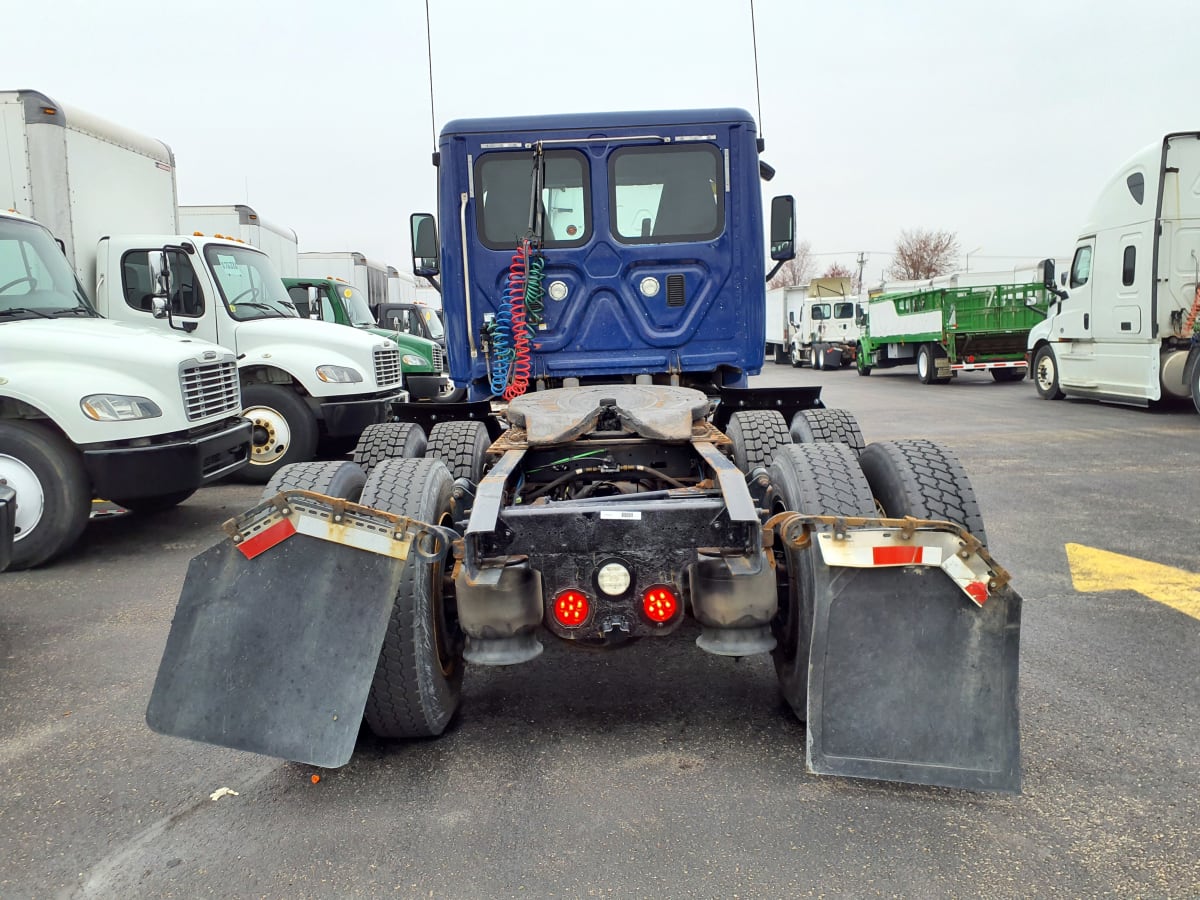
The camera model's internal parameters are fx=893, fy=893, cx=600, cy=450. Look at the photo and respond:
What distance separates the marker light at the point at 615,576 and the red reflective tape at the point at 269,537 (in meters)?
0.99

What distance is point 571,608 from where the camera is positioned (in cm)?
299

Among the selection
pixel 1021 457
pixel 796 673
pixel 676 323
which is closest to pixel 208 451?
pixel 676 323

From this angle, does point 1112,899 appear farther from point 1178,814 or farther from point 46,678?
point 46,678

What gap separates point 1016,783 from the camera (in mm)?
2602

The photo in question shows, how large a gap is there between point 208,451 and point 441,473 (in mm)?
3729

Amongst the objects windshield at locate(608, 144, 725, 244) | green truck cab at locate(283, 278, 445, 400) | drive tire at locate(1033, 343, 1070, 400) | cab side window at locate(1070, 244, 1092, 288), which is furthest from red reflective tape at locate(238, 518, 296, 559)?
drive tire at locate(1033, 343, 1070, 400)

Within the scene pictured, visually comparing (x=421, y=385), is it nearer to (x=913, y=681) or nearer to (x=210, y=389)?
(x=210, y=389)

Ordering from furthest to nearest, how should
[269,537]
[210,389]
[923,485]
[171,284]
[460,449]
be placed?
[171,284] < [210,389] < [460,449] < [923,485] < [269,537]

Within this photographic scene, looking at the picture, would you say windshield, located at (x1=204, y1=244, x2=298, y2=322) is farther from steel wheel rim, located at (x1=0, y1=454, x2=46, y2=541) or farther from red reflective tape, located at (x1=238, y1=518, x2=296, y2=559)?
red reflective tape, located at (x1=238, y1=518, x2=296, y2=559)

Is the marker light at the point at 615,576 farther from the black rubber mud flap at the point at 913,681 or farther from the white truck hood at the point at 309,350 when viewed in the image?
the white truck hood at the point at 309,350

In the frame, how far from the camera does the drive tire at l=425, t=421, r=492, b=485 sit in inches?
190

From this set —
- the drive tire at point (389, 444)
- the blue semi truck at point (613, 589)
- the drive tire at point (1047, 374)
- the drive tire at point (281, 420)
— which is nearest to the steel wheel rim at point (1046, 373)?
the drive tire at point (1047, 374)

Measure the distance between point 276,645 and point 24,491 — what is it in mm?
4291

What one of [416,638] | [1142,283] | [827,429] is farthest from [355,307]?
[416,638]
